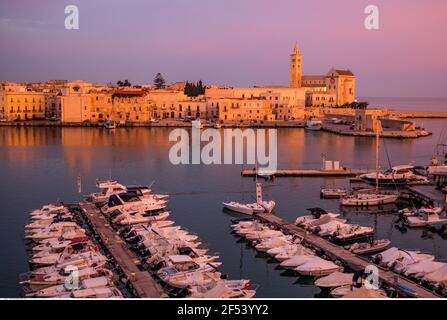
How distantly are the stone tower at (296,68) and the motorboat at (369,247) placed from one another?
19284 millimetres

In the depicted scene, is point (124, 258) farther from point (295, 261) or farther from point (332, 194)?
point (332, 194)

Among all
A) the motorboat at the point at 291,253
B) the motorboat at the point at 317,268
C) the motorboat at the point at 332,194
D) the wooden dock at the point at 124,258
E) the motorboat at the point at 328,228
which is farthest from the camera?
the motorboat at the point at 332,194

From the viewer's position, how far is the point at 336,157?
1059 centimetres

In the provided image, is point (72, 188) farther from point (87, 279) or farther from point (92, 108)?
point (92, 108)

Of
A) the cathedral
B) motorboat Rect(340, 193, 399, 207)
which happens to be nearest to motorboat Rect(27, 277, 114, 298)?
motorboat Rect(340, 193, 399, 207)

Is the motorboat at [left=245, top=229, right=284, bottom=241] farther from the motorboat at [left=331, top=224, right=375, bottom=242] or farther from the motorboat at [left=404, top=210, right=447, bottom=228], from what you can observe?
the motorboat at [left=404, top=210, right=447, bottom=228]

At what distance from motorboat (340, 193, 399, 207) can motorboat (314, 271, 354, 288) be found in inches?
105

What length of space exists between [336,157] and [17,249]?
7.17 meters

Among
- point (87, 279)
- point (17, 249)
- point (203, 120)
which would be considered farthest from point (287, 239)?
point (203, 120)

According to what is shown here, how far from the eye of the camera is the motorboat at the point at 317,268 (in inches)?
149

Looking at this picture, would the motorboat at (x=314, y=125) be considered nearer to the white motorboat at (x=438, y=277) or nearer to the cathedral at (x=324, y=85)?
the cathedral at (x=324, y=85)

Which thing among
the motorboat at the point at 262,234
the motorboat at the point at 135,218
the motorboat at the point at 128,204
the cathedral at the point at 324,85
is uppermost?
the cathedral at the point at 324,85

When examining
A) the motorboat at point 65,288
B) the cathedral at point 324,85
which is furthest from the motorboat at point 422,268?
the cathedral at point 324,85

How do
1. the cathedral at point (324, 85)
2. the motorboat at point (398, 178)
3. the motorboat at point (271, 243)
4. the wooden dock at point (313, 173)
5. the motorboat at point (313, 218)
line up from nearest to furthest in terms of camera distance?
the motorboat at point (271, 243), the motorboat at point (313, 218), the motorboat at point (398, 178), the wooden dock at point (313, 173), the cathedral at point (324, 85)
